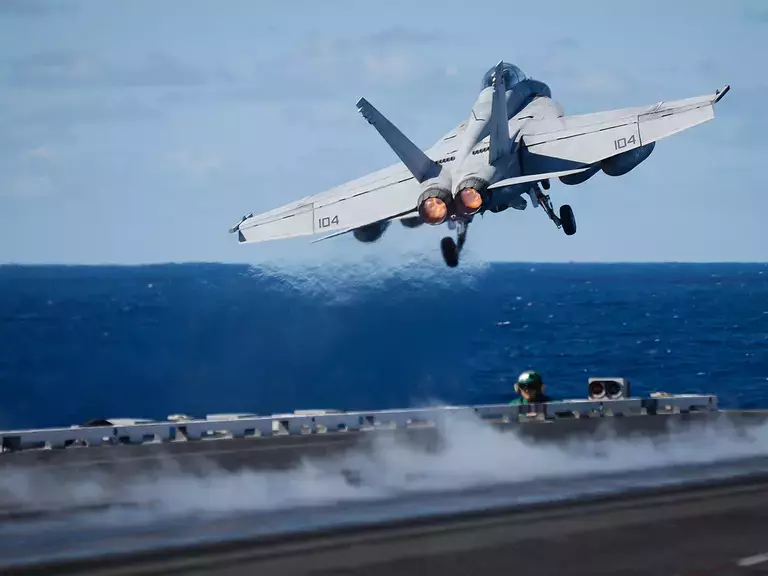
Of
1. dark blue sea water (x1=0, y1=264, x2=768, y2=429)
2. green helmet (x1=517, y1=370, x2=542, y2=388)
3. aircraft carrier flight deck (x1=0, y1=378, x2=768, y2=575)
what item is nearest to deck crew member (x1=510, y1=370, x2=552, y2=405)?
green helmet (x1=517, y1=370, x2=542, y2=388)

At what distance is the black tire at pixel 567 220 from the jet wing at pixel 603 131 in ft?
4.37

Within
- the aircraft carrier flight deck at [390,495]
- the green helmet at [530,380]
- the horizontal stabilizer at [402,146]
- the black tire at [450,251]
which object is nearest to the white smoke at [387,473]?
the aircraft carrier flight deck at [390,495]

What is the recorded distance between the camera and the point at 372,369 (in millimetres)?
88312

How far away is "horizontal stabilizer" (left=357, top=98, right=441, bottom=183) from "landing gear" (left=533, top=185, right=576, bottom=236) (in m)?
2.98

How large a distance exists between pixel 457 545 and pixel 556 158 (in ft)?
54.8

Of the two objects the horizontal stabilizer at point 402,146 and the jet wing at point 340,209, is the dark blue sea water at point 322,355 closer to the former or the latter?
the jet wing at point 340,209

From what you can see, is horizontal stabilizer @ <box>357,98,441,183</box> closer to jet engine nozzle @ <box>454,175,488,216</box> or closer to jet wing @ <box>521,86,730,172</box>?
jet engine nozzle @ <box>454,175,488,216</box>

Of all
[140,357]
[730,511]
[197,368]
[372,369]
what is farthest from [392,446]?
[140,357]

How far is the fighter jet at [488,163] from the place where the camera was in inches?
1256

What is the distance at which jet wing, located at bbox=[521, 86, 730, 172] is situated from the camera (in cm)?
3275

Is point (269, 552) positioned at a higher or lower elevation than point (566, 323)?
lower

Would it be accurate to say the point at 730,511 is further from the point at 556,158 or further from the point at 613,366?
the point at 613,366

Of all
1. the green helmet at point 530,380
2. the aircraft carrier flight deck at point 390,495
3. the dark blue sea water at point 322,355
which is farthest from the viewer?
the dark blue sea water at point 322,355

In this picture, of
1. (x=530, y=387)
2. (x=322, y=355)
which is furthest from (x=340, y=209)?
(x=322, y=355)
